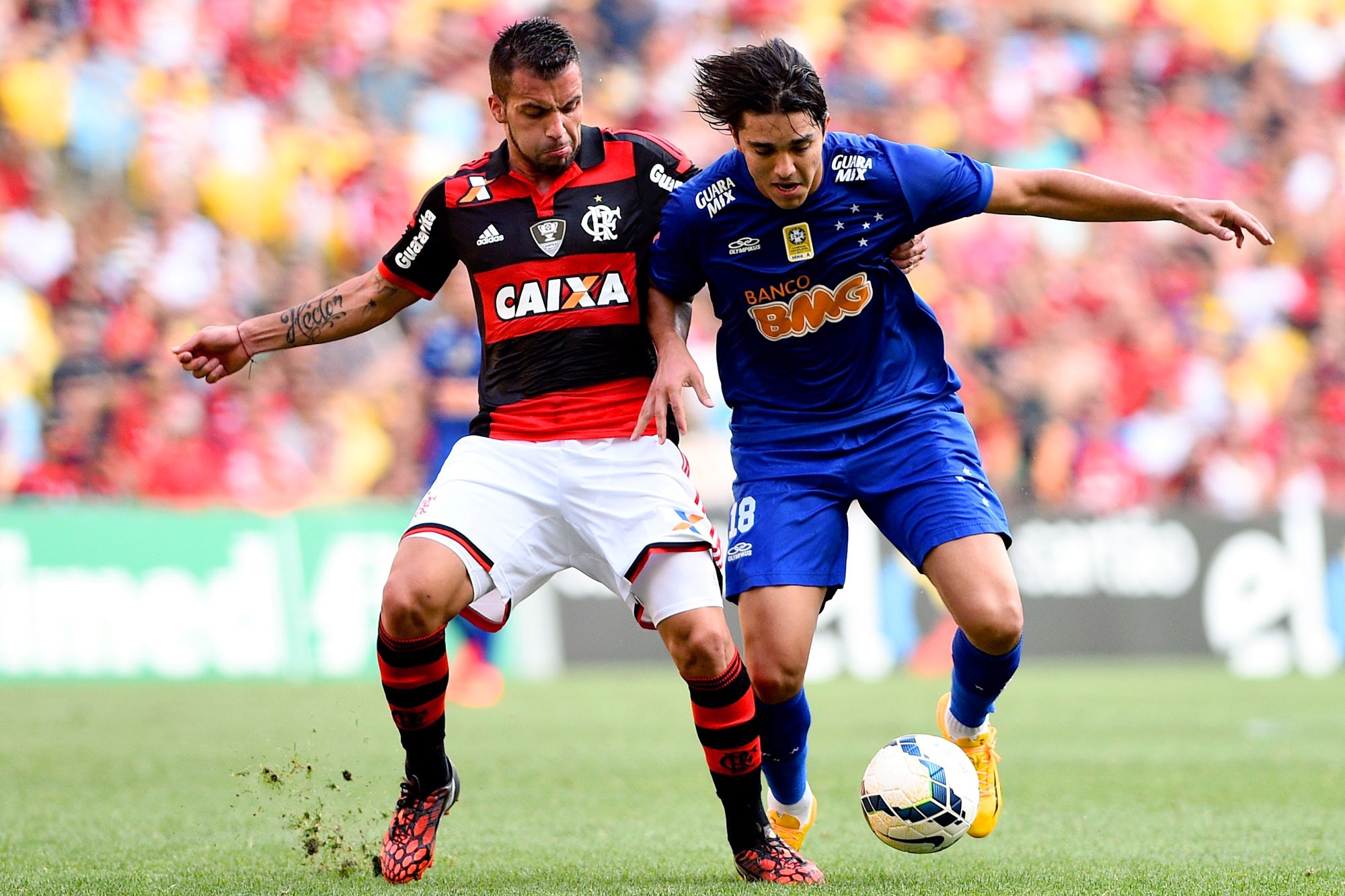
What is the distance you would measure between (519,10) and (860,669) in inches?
285

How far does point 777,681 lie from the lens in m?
5.44

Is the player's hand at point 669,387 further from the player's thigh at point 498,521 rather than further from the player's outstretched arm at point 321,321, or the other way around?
the player's outstretched arm at point 321,321

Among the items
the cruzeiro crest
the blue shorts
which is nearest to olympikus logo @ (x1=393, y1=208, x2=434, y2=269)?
the cruzeiro crest

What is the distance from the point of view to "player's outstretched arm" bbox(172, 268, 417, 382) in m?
5.62

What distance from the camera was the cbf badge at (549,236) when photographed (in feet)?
17.8

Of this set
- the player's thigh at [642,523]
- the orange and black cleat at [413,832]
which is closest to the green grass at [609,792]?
the orange and black cleat at [413,832]

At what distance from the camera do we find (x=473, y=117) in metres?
15.6

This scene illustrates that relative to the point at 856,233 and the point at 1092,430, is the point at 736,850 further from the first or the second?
the point at 1092,430

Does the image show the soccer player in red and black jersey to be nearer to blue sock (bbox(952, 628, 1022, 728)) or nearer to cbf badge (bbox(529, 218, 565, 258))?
cbf badge (bbox(529, 218, 565, 258))

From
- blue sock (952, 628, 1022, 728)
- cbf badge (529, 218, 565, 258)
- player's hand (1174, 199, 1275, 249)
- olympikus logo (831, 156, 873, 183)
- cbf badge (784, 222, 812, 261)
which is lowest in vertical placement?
blue sock (952, 628, 1022, 728)

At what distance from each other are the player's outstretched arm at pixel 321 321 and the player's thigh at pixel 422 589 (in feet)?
2.78

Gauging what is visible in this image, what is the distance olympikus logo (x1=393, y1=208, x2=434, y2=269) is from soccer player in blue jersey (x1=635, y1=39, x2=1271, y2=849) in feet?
2.40

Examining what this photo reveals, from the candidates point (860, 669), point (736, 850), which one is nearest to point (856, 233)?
point (736, 850)

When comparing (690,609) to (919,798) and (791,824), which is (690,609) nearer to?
(919,798)
